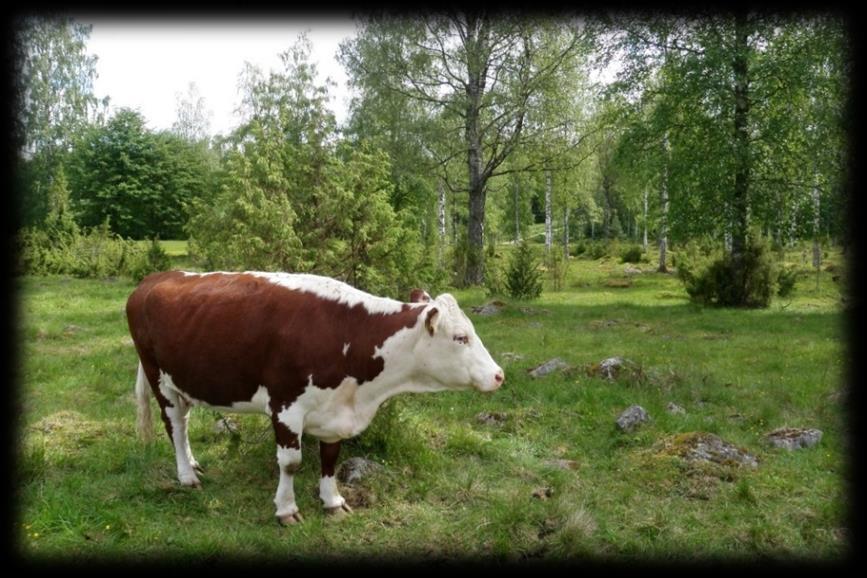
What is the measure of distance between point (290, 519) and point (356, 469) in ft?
2.91

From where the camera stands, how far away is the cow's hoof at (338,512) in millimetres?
5065

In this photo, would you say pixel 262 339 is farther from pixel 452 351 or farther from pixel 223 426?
pixel 223 426

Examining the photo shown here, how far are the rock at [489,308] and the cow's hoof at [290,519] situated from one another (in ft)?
35.5

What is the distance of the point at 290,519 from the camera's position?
16.3 ft

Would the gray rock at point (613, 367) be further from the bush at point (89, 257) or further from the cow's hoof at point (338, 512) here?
the bush at point (89, 257)

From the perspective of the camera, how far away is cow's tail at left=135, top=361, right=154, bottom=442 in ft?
19.9

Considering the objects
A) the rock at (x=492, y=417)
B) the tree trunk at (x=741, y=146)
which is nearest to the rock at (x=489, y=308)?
the tree trunk at (x=741, y=146)

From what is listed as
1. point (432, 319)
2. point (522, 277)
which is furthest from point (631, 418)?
point (522, 277)

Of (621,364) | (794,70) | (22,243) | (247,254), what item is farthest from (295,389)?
(22,243)

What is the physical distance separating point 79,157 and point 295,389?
150 feet

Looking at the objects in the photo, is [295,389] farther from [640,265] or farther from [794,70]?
[640,265]

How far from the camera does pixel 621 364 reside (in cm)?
938

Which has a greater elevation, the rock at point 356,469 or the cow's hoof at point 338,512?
the rock at point 356,469

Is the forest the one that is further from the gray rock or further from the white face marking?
the white face marking
